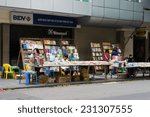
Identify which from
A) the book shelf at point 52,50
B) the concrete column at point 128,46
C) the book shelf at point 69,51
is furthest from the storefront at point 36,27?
the concrete column at point 128,46

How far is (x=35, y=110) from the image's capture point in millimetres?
7527

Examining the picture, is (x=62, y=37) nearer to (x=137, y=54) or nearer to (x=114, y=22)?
(x=114, y=22)

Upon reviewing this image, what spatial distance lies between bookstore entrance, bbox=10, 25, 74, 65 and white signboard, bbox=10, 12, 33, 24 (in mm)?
927

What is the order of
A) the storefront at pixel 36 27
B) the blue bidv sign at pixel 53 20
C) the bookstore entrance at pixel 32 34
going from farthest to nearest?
1. the blue bidv sign at pixel 53 20
2. the bookstore entrance at pixel 32 34
3. the storefront at pixel 36 27

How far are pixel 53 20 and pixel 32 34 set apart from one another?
71.2 inches

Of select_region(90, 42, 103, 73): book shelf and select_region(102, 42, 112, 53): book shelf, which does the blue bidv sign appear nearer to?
select_region(90, 42, 103, 73): book shelf

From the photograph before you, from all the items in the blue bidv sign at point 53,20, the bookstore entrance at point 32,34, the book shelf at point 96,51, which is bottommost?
the book shelf at point 96,51

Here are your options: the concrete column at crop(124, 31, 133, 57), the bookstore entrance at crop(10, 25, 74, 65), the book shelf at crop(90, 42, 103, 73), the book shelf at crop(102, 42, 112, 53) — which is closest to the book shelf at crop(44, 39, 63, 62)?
the bookstore entrance at crop(10, 25, 74, 65)

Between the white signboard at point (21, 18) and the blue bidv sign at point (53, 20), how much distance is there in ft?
1.29

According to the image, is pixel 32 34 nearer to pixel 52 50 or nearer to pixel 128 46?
pixel 52 50

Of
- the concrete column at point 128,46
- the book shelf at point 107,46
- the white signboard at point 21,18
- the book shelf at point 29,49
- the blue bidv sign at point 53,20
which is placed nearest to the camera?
the book shelf at point 29,49

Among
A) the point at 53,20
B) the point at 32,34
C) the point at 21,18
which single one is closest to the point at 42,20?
the point at 53,20

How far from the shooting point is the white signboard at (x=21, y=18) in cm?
2308

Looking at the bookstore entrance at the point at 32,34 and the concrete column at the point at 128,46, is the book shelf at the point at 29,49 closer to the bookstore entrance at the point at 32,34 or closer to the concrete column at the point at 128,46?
the bookstore entrance at the point at 32,34
